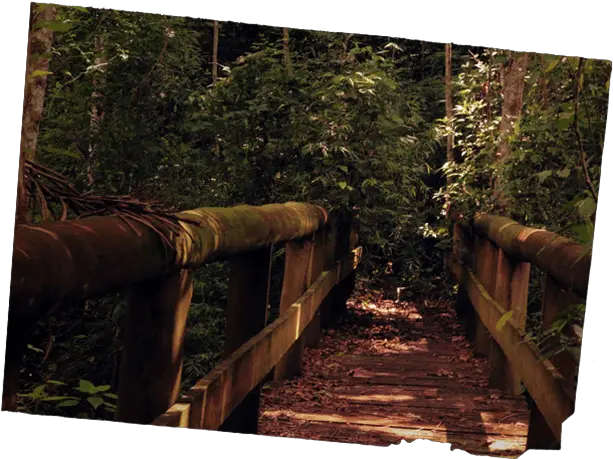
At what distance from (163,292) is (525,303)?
2.53 m

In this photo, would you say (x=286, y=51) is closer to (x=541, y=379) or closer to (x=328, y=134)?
(x=328, y=134)

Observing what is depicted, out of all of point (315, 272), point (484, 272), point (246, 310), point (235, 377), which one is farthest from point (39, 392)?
point (484, 272)

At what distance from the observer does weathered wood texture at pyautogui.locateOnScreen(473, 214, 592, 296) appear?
2348 millimetres

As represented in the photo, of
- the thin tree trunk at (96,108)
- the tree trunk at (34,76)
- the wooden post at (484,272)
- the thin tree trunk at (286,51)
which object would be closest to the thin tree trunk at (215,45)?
the thin tree trunk at (286,51)

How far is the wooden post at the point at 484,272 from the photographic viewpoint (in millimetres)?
4777

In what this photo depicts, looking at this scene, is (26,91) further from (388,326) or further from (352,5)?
(388,326)

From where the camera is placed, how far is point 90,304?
3.21 meters

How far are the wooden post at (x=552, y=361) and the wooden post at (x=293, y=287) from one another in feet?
4.34

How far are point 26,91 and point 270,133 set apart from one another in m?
1.32

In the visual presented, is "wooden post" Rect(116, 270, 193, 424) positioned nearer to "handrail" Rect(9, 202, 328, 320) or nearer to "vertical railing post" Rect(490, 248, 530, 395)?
"handrail" Rect(9, 202, 328, 320)

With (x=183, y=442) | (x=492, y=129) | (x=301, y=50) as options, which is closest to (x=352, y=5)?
(x=301, y=50)

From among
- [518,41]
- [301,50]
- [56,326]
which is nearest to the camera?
[518,41]

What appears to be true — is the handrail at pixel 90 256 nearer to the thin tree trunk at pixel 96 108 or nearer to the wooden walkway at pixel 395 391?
the thin tree trunk at pixel 96 108

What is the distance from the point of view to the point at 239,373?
8.86 feet
